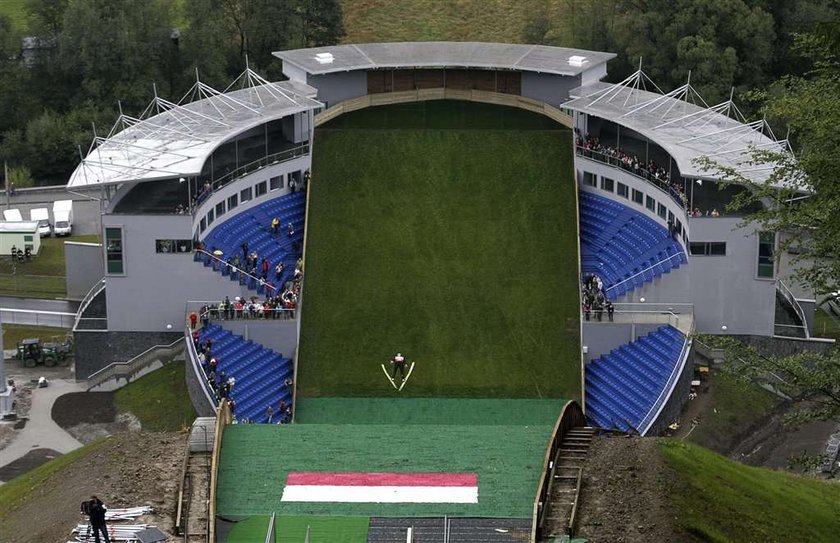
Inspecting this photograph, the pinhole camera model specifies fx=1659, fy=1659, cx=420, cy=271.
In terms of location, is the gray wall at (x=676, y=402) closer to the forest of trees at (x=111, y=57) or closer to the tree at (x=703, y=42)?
the tree at (x=703, y=42)

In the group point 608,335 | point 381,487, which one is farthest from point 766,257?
point 381,487

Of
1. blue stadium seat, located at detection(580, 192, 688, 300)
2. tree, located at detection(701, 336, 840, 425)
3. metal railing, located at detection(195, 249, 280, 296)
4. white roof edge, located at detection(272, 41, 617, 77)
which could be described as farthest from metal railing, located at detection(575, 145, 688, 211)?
tree, located at detection(701, 336, 840, 425)

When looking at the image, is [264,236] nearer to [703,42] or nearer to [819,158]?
[819,158]

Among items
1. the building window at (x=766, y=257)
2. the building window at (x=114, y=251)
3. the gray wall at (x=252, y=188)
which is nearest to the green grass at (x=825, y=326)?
the building window at (x=766, y=257)

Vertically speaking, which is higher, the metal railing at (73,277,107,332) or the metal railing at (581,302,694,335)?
the metal railing at (581,302,694,335)

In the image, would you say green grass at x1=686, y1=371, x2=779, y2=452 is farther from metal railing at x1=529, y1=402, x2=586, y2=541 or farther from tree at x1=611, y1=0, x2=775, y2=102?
tree at x1=611, y1=0, x2=775, y2=102

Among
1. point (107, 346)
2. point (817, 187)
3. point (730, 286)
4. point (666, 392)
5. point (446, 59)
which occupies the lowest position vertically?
point (107, 346)
